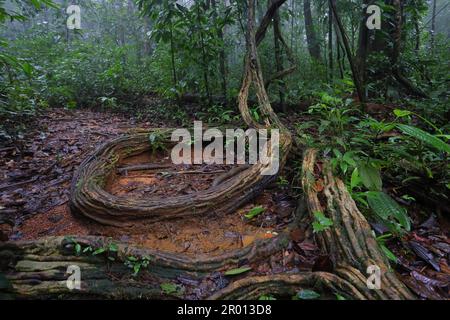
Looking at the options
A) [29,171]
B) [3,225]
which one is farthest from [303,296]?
[29,171]

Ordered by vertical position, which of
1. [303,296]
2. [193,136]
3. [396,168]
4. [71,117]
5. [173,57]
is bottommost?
[303,296]

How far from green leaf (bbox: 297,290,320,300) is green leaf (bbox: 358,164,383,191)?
36.9 inches

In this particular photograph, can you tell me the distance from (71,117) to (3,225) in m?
3.64

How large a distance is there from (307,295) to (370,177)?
1.05 metres

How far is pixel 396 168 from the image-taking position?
105 inches

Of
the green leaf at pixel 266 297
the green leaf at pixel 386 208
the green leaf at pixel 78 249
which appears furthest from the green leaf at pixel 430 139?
the green leaf at pixel 78 249

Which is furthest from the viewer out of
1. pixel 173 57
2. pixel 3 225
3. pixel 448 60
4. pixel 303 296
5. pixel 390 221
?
pixel 448 60

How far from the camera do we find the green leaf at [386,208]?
193 cm

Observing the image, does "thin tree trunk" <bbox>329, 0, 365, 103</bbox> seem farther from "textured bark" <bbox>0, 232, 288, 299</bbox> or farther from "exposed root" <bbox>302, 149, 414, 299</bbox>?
"textured bark" <bbox>0, 232, 288, 299</bbox>

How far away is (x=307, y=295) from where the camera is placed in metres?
1.58

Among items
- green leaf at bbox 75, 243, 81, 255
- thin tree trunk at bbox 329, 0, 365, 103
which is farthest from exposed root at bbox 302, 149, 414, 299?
thin tree trunk at bbox 329, 0, 365, 103

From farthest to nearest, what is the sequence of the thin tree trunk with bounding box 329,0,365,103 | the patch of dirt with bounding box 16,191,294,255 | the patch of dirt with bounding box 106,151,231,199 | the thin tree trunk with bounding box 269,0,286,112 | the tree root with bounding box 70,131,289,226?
the thin tree trunk with bounding box 269,0,286,112 < the thin tree trunk with bounding box 329,0,365,103 < the patch of dirt with bounding box 106,151,231,199 < the tree root with bounding box 70,131,289,226 < the patch of dirt with bounding box 16,191,294,255

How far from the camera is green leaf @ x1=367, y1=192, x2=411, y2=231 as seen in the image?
1933 millimetres

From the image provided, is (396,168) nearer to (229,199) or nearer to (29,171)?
(229,199)
